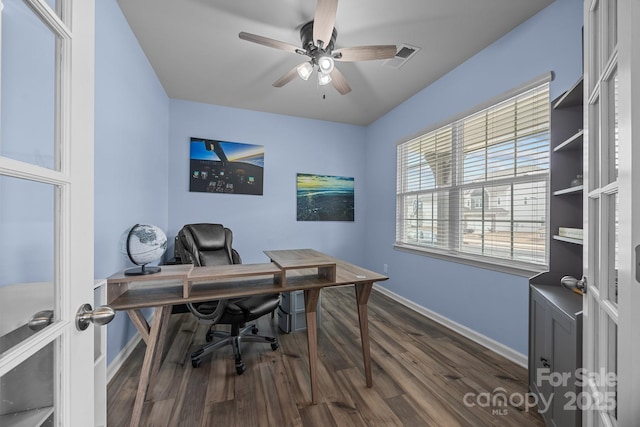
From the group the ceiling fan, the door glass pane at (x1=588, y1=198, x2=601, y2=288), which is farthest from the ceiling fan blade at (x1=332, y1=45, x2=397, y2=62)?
the door glass pane at (x1=588, y1=198, x2=601, y2=288)

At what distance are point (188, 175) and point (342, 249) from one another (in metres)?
2.61

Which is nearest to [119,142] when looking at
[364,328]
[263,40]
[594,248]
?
[263,40]

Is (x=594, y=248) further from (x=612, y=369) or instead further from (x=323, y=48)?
(x=323, y=48)

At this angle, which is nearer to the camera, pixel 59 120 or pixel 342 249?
pixel 59 120

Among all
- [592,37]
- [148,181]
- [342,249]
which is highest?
[592,37]

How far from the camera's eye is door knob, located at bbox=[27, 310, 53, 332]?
1.88ft

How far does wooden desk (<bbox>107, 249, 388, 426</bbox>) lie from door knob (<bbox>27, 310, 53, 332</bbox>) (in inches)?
26.0

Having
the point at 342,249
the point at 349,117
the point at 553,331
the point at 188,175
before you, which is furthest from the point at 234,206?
the point at 553,331

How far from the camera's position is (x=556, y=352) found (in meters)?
1.28

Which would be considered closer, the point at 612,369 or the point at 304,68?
the point at 612,369

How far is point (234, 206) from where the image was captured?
3.76 meters

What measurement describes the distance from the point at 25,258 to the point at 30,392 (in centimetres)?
31

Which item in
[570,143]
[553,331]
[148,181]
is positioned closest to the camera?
[553,331]

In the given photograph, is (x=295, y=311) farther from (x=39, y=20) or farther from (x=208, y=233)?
(x=39, y=20)
